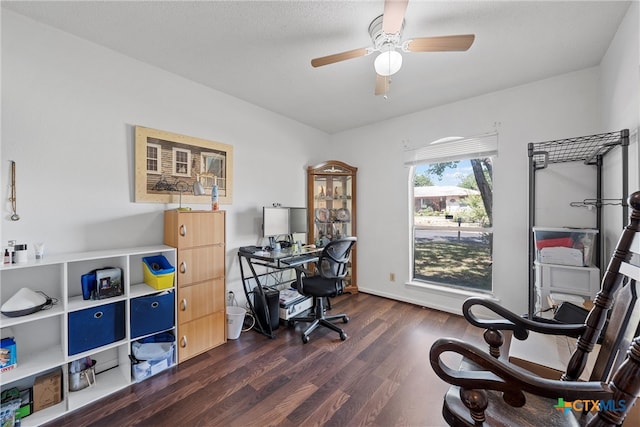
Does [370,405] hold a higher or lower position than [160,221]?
lower

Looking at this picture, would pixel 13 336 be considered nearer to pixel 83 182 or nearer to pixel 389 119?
pixel 83 182

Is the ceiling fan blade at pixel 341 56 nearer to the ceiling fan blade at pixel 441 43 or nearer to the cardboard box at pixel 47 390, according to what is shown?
the ceiling fan blade at pixel 441 43

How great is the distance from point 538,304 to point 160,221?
11.5ft

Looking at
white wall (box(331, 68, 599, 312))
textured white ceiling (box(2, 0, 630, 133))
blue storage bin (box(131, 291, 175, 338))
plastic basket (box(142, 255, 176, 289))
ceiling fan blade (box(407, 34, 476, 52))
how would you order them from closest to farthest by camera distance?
1. ceiling fan blade (box(407, 34, 476, 52))
2. textured white ceiling (box(2, 0, 630, 133))
3. blue storage bin (box(131, 291, 175, 338))
4. plastic basket (box(142, 255, 176, 289))
5. white wall (box(331, 68, 599, 312))

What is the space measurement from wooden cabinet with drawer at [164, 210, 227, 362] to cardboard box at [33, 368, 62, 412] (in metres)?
0.69

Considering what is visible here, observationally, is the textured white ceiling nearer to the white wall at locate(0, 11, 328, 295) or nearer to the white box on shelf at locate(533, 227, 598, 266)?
the white wall at locate(0, 11, 328, 295)

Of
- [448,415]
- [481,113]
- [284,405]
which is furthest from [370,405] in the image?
[481,113]

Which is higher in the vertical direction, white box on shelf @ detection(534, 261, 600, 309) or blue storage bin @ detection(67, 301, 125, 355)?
white box on shelf @ detection(534, 261, 600, 309)

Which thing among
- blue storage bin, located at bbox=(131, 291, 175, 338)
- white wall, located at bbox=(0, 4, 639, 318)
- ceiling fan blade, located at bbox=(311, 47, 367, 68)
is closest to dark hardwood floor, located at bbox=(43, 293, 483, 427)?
blue storage bin, located at bbox=(131, 291, 175, 338)

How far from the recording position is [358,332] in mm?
2523

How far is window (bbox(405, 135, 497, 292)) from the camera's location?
2855 mm

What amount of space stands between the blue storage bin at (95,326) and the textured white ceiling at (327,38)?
1.99 m

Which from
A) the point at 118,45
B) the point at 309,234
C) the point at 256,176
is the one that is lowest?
the point at 309,234

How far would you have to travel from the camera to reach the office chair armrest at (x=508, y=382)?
2.31ft
